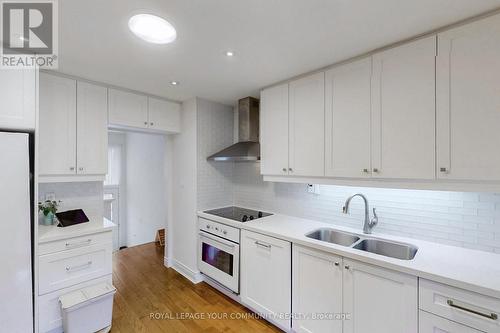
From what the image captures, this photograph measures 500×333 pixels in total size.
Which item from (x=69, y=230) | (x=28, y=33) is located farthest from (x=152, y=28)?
(x=69, y=230)

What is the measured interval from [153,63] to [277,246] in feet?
6.38

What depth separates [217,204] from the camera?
3209 millimetres

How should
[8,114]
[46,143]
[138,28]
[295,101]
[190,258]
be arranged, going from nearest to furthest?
[138,28], [8,114], [46,143], [295,101], [190,258]

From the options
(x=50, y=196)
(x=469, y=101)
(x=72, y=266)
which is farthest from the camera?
(x=50, y=196)

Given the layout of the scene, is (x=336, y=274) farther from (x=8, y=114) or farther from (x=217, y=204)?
(x=8, y=114)

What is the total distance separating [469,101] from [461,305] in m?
1.18

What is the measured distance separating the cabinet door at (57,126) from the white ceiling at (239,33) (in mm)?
200

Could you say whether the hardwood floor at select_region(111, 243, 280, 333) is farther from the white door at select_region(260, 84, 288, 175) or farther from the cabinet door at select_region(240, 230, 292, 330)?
the white door at select_region(260, 84, 288, 175)

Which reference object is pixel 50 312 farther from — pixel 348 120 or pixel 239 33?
pixel 348 120

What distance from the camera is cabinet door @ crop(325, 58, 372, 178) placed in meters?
1.80

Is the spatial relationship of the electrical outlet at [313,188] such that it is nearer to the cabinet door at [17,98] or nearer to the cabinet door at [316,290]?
the cabinet door at [316,290]

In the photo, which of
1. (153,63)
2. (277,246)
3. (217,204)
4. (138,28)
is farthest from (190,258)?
(138,28)

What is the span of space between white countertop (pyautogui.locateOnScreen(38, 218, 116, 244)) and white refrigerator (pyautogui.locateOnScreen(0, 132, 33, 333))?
310mm

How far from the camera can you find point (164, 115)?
298 centimetres
